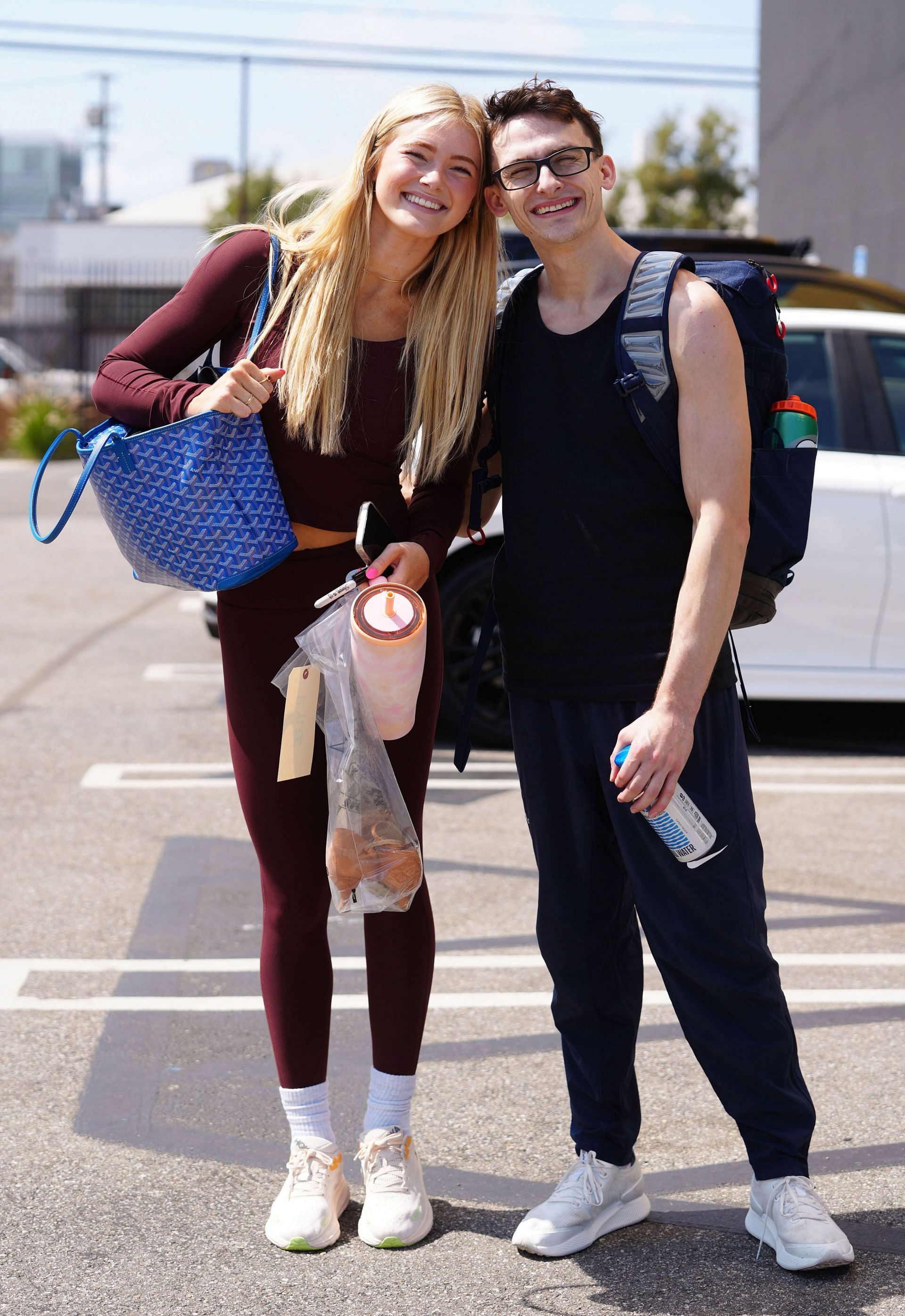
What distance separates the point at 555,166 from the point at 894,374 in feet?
12.7

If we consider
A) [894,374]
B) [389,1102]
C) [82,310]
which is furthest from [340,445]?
[82,310]

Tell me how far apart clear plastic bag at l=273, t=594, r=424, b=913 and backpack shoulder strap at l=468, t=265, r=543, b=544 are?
0.33m

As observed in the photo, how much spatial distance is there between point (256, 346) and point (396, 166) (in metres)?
0.39

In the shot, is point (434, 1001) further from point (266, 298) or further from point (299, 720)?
point (266, 298)

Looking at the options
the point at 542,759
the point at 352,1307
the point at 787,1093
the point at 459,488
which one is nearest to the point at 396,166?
the point at 459,488

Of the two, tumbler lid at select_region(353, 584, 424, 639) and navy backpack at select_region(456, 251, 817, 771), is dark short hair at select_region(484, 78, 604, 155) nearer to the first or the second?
navy backpack at select_region(456, 251, 817, 771)

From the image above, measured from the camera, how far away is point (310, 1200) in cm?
252

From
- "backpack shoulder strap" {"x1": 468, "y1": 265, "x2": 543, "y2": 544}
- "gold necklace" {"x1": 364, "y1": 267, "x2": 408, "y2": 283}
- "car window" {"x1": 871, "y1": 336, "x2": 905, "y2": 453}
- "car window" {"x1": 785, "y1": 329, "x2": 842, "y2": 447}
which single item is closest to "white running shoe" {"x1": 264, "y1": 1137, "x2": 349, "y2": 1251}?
"backpack shoulder strap" {"x1": 468, "y1": 265, "x2": 543, "y2": 544}

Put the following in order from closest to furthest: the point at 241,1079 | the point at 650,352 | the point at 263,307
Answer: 1. the point at 650,352
2. the point at 263,307
3. the point at 241,1079

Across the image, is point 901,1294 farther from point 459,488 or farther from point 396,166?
point 396,166

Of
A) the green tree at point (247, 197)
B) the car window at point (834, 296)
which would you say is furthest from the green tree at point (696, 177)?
the car window at point (834, 296)

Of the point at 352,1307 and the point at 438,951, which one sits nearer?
the point at 352,1307

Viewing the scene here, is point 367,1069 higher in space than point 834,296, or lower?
lower

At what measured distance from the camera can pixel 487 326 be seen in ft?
8.21
